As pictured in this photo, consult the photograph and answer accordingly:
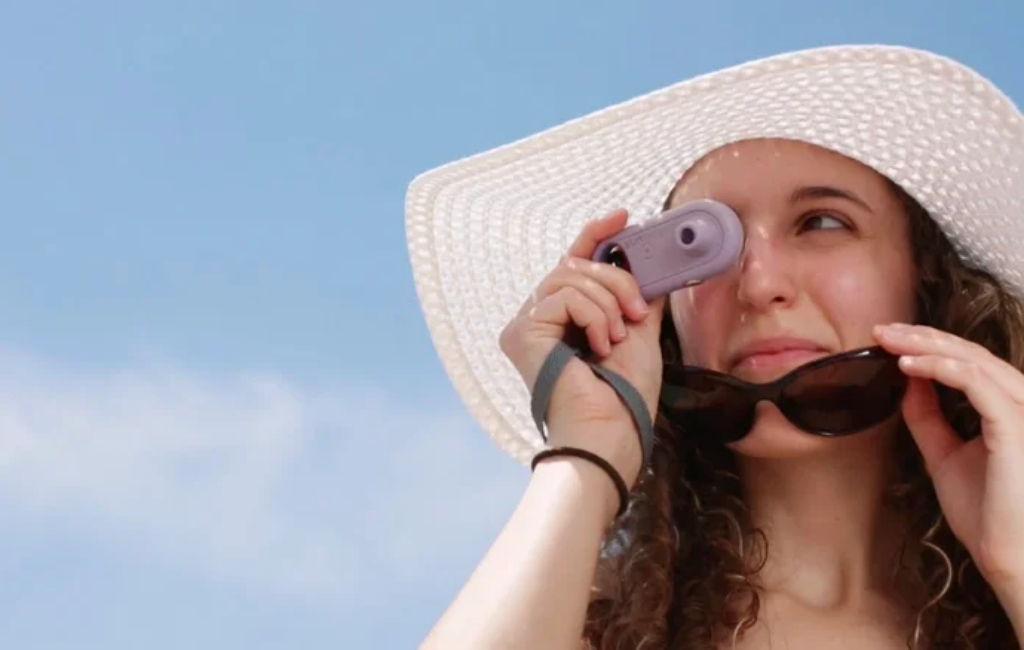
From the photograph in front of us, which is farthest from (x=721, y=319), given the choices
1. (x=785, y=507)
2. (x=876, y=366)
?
(x=785, y=507)

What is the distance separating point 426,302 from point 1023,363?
1.20m

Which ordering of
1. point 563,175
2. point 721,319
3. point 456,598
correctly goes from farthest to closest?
point 563,175 < point 721,319 < point 456,598

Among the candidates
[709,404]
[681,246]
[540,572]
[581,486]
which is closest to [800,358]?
[709,404]

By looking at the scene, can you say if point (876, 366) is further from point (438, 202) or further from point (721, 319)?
point (438, 202)

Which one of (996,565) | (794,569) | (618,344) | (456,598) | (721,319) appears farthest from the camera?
(794,569)

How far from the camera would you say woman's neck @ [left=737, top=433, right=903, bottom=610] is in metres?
2.45

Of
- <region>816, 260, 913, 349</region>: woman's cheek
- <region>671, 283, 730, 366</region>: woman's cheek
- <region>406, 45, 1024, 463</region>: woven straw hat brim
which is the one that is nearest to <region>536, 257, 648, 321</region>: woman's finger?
<region>671, 283, 730, 366</region>: woman's cheek

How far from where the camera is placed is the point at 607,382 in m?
2.06

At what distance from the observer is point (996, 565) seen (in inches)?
78.2

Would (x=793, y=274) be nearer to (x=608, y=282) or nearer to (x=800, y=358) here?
(x=800, y=358)

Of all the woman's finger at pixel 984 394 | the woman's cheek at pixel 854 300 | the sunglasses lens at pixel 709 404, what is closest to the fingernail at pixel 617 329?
the sunglasses lens at pixel 709 404

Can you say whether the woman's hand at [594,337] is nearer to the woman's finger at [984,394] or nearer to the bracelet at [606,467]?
the bracelet at [606,467]

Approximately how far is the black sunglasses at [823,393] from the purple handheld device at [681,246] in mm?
216

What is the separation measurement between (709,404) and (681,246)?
0.33 meters
